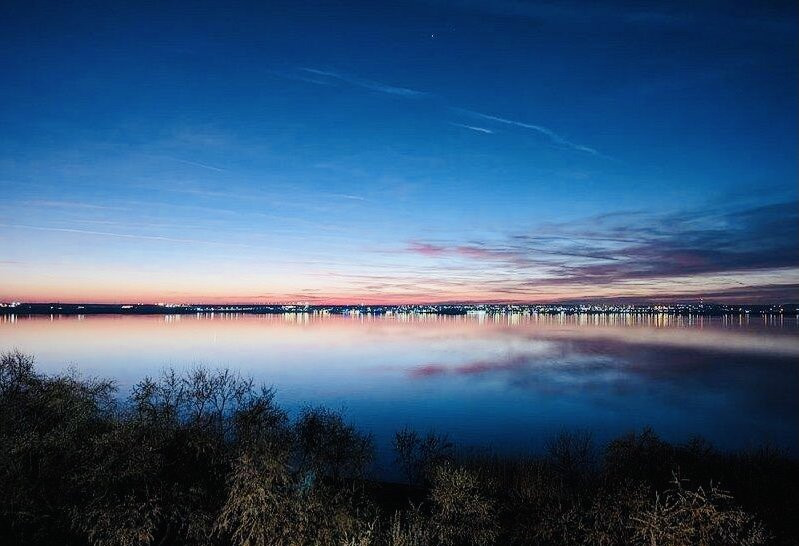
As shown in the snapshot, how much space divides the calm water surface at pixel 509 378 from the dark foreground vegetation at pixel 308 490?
1648cm

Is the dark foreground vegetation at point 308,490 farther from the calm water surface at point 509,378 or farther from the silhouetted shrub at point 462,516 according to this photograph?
the calm water surface at point 509,378

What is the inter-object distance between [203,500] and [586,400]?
56.5 meters

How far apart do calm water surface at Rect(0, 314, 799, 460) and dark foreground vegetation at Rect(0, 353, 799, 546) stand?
1648 cm

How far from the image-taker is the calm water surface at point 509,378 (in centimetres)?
5700

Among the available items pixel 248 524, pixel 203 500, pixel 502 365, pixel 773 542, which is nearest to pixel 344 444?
pixel 203 500

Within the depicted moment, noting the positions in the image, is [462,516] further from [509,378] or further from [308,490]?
[509,378]

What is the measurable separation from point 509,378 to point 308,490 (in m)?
66.8

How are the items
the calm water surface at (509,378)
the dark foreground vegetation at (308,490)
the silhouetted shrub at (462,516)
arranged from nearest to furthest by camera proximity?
the dark foreground vegetation at (308,490), the silhouetted shrub at (462,516), the calm water surface at (509,378)

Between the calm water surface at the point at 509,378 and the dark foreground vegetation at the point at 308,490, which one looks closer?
the dark foreground vegetation at the point at 308,490

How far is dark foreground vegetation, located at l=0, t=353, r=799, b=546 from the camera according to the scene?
21125mm

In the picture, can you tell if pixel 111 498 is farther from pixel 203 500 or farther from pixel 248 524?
pixel 248 524

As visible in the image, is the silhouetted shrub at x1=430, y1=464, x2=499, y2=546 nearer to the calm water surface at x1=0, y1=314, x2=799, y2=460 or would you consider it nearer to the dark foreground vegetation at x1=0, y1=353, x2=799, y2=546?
the dark foreground vegetation at x1=0, y1=353, x2=799, y2=546

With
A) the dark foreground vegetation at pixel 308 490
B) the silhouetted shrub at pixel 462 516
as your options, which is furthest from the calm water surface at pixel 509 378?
the silhouetted shrub at pixel 462 516

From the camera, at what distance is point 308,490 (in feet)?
77.9
